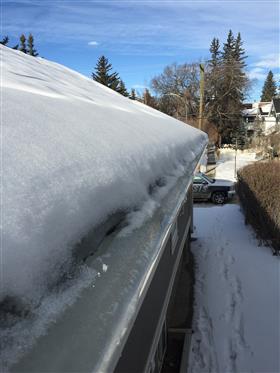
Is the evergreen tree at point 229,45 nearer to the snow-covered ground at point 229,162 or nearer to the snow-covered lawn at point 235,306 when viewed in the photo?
the snow-covered ground at point 229,162

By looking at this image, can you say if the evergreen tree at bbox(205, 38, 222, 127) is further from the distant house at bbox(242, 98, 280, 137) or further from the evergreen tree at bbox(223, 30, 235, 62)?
the evergreen tree at bbox(223, 30, 235, 62)

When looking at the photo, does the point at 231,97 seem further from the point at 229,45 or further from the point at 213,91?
the point at 229,45

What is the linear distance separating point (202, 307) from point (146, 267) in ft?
19.4

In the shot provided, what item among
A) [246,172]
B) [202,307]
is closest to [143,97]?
[246,172]

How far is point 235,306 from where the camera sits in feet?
21.6

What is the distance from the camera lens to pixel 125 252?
1.14m

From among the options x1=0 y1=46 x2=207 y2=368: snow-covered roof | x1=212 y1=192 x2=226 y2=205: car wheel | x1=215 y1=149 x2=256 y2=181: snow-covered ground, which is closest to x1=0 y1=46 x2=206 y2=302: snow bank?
x1=0 y1=46 x2=207 y2=368: snow-covered roof

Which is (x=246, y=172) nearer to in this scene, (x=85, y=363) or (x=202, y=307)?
(x=202, y=307)

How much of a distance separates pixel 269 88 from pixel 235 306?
87.3 metres

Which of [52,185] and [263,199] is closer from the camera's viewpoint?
[52,185]

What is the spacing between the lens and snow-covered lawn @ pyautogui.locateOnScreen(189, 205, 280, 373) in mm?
5117

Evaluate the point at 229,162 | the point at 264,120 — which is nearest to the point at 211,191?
the point at 229,162

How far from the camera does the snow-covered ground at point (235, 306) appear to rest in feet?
16.8

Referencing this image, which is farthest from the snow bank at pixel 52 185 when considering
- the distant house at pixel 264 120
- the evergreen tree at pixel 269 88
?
the evergreen tree at pixel 269 88
